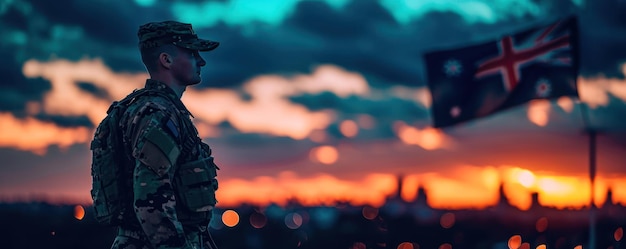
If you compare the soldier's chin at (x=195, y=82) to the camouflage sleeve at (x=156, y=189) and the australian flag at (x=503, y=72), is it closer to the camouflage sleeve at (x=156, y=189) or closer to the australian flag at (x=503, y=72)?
the camouflage sleeve at (x=156, y=189)

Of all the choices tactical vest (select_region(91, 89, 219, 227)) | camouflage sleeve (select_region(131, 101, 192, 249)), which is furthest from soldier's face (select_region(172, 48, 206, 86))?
camouflage sleeve (select_region(131, 101, 192, 249))

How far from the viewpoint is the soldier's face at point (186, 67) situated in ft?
19.6

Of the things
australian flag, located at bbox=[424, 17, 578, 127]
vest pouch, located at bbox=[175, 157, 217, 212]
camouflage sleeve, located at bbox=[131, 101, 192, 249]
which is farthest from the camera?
australian flag, located at bbox=[424, 17, 578, 127]

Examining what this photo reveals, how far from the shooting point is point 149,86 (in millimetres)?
6012

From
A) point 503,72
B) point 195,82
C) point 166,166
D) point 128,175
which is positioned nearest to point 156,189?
point 166,166

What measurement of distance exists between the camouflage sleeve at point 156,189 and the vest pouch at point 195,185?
242 millimetres

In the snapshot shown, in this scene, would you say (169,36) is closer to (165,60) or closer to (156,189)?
(165,60)

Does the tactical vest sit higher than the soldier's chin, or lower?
lower

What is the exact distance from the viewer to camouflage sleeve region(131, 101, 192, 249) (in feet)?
18.0

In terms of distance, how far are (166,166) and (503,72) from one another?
60.6ft

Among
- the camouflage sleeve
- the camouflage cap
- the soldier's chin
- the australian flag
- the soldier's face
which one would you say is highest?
the australian flag

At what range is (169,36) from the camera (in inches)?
234

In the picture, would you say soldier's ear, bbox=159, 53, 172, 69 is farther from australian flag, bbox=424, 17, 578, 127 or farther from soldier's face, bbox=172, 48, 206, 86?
australian flag, bbox=424, 17, 578, 127

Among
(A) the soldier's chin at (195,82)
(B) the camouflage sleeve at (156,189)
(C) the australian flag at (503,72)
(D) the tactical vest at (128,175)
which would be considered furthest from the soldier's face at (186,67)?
(C) the australian flag at (503,72)
